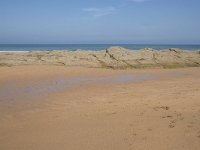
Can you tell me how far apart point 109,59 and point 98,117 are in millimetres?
12592

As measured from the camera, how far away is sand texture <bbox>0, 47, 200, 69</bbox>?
17.9m

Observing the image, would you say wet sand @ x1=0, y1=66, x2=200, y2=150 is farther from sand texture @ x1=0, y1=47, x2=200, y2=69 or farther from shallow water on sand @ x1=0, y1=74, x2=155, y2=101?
sand texture @ x1=0, y1=47, x2=200, y2=69

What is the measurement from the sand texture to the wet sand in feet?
24.1

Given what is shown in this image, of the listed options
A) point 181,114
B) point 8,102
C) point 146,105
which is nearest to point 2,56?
point 8,102

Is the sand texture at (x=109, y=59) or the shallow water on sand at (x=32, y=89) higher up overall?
the sand texture at (x=109, y=59)

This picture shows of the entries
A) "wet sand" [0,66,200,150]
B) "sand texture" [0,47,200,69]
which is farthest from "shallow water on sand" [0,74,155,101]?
"sand texture" [0,47,200,69]

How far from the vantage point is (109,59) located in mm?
18562

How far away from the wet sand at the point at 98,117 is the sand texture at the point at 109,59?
735 centimetres

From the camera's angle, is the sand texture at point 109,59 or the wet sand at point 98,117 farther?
the sand texture at point 109,59

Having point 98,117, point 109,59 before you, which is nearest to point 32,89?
point 98,117

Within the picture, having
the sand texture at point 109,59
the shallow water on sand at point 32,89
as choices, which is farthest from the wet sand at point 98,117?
the sand texture at point 109,59

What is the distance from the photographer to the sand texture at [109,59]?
58.7ft

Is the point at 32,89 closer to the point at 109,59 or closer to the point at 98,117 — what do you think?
the point at 98,117

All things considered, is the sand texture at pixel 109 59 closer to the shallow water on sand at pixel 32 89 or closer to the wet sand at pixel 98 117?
the shallow water on sand at pixel 32 89
